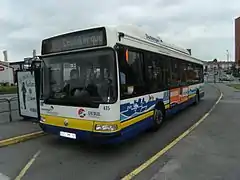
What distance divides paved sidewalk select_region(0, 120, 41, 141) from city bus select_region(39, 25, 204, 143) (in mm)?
1763

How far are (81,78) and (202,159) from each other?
3372 mm

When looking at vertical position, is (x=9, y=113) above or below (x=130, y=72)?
below

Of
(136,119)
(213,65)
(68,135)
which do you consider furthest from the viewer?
(213,65)

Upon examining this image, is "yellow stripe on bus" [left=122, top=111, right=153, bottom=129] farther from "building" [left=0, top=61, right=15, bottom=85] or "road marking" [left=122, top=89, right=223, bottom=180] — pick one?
"building" [left=0, top=61, right=15, bottom=85]

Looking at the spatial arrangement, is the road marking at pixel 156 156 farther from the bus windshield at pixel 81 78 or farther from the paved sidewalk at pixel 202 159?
the bus windshield at pixel 81 78

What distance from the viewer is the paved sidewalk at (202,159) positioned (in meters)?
5.22

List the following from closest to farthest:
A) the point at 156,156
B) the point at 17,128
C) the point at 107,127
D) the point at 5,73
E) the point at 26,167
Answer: the point at 26,167
the point at 107,127
the point at 156,156
the point at 17,128
the point at 5,73

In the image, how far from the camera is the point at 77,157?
6484mm

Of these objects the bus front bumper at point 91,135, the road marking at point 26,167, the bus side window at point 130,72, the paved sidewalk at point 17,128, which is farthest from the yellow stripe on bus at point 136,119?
the paved sidewalk at point 17,128

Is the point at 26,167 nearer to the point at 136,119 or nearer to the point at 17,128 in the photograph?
the point at 136,119

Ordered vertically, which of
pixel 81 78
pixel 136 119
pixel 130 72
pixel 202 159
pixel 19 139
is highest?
pixel 130 72

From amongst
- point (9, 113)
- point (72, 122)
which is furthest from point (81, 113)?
point (9, 113)

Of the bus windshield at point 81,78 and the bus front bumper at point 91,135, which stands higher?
the bus windshield at point 81,78

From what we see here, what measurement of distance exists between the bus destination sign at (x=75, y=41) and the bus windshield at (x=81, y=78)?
183 mm
